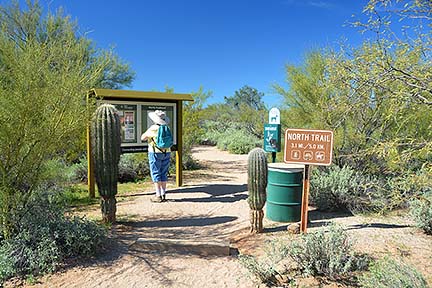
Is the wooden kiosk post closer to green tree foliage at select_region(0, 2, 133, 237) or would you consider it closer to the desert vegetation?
the desert vegetation

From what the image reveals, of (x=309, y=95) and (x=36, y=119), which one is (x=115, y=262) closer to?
(x=36, y=119)

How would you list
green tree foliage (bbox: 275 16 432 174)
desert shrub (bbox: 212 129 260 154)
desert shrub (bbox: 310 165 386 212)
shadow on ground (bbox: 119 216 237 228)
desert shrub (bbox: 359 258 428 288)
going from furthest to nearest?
desert shrub (bbox: 212 129 260 154) < desert shrub (bbox: 310 165 386 212) < shadow on ground (bbox: 119 216 237 228) < green tree foliage (bbox: 275 16 432 174) < desert shrub (bbox: 359 258 428 288)

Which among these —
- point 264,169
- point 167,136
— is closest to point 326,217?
point 264,169

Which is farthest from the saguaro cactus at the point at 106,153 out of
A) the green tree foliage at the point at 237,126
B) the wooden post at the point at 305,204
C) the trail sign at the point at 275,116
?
the green tree foliage at the point at 237,126

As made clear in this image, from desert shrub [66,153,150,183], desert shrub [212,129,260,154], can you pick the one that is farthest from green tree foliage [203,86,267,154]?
desert shrub [66,153,150,183]

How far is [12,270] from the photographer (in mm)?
3496

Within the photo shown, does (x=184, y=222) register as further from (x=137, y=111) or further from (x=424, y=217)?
(x=424, y=217)

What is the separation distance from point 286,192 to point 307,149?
3.73ft

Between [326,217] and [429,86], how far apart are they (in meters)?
3.46

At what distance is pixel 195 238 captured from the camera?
488 centimetres

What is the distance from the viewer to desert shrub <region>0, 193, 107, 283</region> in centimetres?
363

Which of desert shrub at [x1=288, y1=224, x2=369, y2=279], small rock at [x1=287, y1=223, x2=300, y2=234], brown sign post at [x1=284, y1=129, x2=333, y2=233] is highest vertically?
brown sign post at [x1=284, y1=129, x2=333, y2=233]

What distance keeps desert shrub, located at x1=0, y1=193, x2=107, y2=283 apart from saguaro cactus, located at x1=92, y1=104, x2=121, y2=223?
79 cm

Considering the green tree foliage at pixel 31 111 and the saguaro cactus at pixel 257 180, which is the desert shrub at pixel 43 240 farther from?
the saguaro cactus at pixel 257 180
